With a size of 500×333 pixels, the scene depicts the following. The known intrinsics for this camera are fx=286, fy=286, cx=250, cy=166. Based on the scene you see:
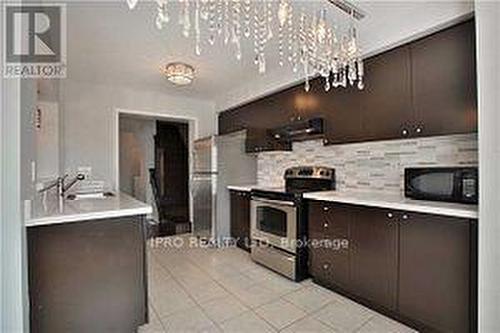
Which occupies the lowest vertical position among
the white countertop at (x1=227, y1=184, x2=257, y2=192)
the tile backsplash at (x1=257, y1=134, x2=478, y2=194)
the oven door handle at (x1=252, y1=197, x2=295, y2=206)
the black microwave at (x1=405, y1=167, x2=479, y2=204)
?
the oven door handle at (x1=252, y1=197, x2=295, y2=206)

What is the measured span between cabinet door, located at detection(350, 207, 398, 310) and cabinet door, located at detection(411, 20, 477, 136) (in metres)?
0.77

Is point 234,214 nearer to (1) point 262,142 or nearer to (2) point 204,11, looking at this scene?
(1) point 262,142

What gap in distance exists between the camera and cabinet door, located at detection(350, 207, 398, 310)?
2.15m

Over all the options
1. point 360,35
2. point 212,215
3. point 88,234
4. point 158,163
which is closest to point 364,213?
point 360,35

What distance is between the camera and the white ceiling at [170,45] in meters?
2.08

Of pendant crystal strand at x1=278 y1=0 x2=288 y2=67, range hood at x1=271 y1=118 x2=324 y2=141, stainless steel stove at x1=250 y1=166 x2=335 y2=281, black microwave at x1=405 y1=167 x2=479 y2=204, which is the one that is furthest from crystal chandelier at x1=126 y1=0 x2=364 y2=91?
stainless steel stove at x1=250 y1=166 x2=335 y2=281

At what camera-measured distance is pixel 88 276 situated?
5.97 ft

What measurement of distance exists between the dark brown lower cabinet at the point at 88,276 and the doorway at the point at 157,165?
14.1 ft

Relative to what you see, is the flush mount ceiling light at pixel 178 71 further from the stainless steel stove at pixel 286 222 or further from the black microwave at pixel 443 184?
the black microwave at pixel 443 184

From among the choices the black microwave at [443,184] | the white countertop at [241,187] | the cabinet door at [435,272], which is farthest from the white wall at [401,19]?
the white countertop at [241,187]

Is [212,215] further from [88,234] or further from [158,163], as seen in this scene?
[158,163]

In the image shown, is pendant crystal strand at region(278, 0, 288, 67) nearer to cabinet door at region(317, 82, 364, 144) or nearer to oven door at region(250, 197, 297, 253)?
cabinet door at region(317, 82, 364, 144)

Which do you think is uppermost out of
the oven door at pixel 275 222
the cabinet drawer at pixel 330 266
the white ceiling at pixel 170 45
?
the white ceiling at pixel 170 45

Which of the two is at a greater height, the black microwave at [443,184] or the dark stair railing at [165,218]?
the black microwave at [443,184]
